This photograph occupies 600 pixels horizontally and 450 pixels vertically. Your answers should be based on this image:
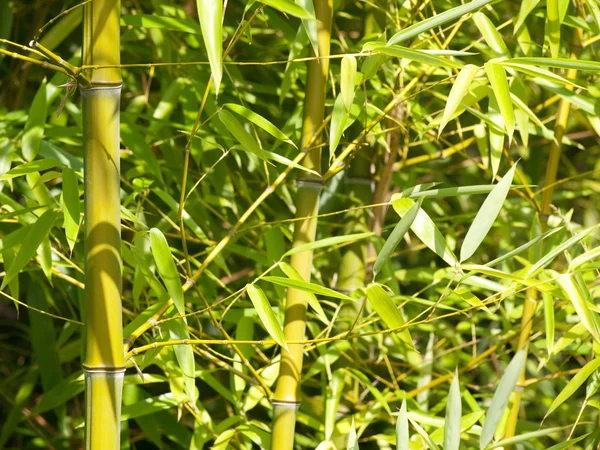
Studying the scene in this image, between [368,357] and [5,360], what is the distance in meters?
0.74

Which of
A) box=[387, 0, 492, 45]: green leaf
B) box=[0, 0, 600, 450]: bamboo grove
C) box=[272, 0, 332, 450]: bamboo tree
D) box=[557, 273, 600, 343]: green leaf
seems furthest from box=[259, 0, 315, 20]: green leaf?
box=[557, 273, 600, 343]: green leaf

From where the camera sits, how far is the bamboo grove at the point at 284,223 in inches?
29.8

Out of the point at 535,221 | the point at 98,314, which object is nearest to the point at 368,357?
the point at 535,221

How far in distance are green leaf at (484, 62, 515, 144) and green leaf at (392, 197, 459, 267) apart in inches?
4.9

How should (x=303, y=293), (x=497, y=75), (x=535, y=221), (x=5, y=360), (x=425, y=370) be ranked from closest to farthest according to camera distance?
(x=497, y=75) < (x=303, y=293) < (x=535, y=221) < (x=425, y=370) < (x=5, y=360)

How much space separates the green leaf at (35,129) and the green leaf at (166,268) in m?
0.28

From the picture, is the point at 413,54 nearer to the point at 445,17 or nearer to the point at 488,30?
the point at 445,17

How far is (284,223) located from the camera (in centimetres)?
114

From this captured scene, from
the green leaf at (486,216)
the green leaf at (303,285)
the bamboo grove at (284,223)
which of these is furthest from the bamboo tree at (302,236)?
the green leaf at (486,216)

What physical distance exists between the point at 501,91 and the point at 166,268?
371 mm

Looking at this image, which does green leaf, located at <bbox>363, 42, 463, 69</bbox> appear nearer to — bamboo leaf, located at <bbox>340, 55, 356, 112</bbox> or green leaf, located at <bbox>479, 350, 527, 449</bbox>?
bamboo leaf, located at <bbox>340, 55, 356, 112</bbox>

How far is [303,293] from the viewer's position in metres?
0.90

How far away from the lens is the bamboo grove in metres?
0.76

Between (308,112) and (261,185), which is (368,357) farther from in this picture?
(308,112)
